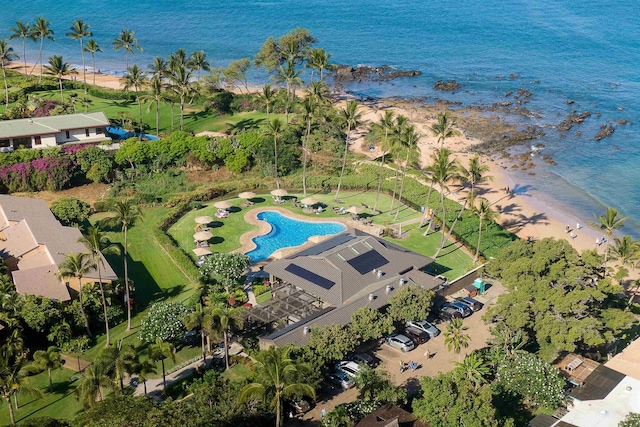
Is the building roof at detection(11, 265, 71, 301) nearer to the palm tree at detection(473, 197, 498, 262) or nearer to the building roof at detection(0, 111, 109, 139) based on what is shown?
the building roof at detection(0, 111, 109, 139)

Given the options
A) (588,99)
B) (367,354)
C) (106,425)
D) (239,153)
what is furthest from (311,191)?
(588,99)

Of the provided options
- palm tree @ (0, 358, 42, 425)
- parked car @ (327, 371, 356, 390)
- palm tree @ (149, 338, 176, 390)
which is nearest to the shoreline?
parked car @ (327, 371, 356, 390)

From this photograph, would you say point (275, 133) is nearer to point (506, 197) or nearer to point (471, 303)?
point (506, 197)

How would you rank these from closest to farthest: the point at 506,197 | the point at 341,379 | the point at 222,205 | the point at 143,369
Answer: the point at 143,369 → the point at 341,379 → the point at 222,205 → the point at 506,197

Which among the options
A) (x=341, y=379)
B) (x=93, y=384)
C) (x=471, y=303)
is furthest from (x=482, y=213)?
(x=93, y=384)

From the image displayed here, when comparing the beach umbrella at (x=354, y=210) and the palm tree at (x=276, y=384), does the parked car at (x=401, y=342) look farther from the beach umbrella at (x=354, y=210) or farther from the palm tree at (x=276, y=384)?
the beach umbrella at (x=354, y=210)

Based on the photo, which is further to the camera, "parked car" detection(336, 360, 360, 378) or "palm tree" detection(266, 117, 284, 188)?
"palm tree" detection(266, 117, 284, 188)

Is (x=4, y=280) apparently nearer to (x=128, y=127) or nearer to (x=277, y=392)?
(x=277, y=392)
